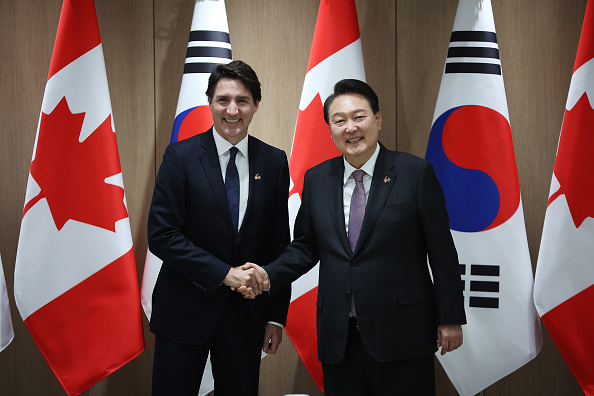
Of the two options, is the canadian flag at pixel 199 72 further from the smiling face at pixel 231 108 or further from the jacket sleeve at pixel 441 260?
the jacket sleeve at pixel 441 260

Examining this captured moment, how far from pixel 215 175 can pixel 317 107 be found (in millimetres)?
1009

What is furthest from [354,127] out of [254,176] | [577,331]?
[577,331]

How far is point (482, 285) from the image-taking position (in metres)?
2.63

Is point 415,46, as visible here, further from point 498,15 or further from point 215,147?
point 215,147

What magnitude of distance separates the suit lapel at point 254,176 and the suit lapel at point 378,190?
41 centimetres

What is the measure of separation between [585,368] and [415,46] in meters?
1.87

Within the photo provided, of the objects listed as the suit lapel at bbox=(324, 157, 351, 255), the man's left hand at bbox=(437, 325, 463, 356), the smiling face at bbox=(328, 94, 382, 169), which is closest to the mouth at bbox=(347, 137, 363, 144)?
the smiling face at bbox=(328, 94, 382, 169)

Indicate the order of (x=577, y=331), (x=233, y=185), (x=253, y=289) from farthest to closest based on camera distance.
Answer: (x=577, y=331), (x=233, y=185), (x=253, y=289)

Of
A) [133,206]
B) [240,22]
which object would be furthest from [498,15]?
[133,206]

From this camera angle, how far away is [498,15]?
3.05 metres

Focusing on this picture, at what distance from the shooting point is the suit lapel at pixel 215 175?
1958mm

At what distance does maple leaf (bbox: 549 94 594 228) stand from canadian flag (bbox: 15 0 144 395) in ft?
6.94

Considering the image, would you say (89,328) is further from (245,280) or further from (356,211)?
(356,211)

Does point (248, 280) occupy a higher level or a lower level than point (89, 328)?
higher
